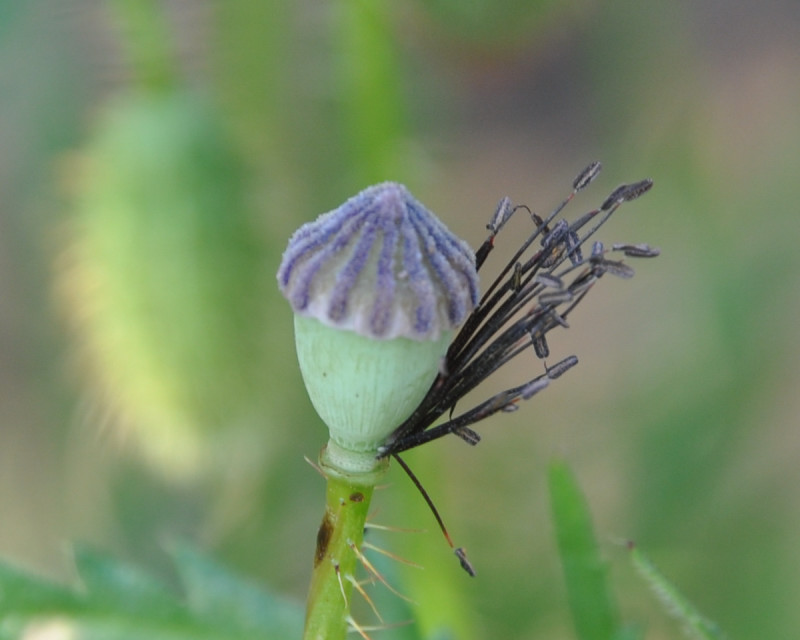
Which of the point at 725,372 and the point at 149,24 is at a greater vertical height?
the point at 149,24

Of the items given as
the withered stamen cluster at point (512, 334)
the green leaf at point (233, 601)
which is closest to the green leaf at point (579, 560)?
the withered stamen cluster at point (512, 334)

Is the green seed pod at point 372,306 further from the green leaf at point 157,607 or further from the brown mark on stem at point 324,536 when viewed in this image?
the green leaf at point 157,607

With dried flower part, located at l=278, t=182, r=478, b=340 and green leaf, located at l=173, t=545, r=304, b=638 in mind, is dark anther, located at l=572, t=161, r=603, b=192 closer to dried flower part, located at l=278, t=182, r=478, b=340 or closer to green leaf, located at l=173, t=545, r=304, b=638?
dried flower part, located at l=278, t=182, r=478, b=340

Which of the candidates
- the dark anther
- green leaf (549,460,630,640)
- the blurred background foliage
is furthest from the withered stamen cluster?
the blurred background foliage

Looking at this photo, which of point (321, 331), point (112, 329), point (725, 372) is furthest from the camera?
point (725, 372)

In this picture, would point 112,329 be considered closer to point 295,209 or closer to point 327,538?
point 295,209

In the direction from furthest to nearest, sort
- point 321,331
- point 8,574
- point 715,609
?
point 715,609, point 8,574, point 321,331

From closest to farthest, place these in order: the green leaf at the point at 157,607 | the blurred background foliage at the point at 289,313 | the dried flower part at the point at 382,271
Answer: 1. the dried flower part at the point at 382,271
2. the green leaf at the point at 157,607
3. the blurred background foliage at the point at 289,313

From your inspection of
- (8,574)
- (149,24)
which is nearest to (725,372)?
(149,24)
